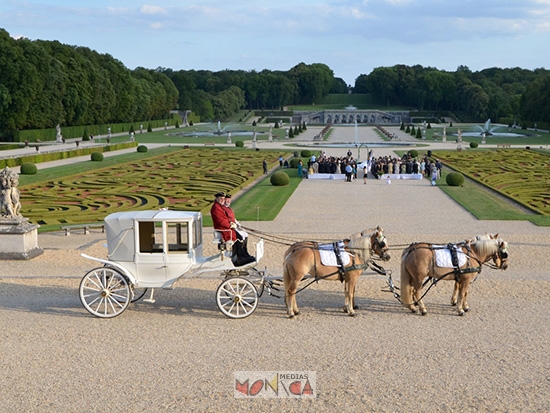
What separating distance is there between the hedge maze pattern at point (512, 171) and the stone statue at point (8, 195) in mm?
15761

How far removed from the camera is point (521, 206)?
875 inches

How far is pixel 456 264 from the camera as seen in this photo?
9719mm

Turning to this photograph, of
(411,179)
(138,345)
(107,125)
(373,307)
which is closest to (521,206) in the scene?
(411,179)

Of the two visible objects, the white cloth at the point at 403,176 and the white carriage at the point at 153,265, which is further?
the white cloth at the point at 403,176

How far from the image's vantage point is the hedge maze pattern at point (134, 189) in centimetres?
2148

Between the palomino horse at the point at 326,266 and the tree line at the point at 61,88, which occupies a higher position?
the tree line at the point at 61,88

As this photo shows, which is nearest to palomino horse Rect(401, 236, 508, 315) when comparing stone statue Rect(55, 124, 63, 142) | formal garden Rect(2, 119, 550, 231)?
formal garden Rect(2, 119, 550, 231)

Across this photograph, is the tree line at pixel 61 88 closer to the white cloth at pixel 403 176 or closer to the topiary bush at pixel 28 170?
the topiary bush at pixel 28 170

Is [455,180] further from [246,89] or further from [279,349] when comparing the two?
[246,89]

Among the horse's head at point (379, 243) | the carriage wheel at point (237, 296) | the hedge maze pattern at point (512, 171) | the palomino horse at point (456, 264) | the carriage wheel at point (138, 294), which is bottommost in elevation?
the hedge maze pattern at point (512, 171)

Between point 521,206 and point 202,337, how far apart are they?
16561 millimetres

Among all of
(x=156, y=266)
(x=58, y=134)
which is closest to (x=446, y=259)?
(x=156, y=266)

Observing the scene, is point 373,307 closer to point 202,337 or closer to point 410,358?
point 410,358

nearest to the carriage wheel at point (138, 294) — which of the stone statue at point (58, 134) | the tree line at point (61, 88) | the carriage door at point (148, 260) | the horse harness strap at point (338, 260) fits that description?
the carriage door at point (148, 260)
